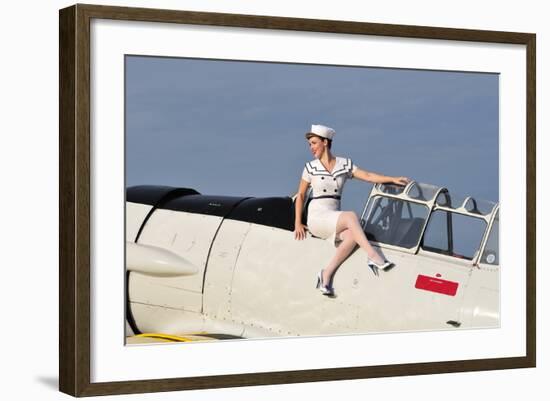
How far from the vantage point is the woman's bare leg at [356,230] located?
734 cm

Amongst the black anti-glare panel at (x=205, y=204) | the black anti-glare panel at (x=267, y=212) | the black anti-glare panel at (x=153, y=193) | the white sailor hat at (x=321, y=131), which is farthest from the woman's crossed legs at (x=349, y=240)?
the black anti-glare panel at (x=153, y=193)

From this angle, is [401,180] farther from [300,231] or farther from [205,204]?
[205,204]

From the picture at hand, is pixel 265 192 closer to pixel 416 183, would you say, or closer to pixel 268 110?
pixel 268 110

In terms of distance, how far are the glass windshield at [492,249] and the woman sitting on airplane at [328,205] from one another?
74 cm

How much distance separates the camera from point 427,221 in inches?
296

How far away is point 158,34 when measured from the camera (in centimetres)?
676

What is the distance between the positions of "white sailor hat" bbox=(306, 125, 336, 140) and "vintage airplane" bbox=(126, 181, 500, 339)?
46 centimetres

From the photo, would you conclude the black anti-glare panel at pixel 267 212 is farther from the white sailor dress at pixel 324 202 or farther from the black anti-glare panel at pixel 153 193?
the black anti-glare panel at pixel 153 193

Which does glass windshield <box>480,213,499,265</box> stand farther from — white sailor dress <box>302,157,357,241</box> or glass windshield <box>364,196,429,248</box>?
white sailor dress <box>302,157,357,241</box>

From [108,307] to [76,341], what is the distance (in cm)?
26

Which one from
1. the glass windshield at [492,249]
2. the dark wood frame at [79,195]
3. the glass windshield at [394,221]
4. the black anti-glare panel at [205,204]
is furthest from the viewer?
the glass windshield at [492,249]

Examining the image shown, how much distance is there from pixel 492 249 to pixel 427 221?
53 cm

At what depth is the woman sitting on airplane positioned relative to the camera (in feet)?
23.8

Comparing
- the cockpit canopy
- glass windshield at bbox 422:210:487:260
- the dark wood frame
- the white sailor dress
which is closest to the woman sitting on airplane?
the white sailor dress
